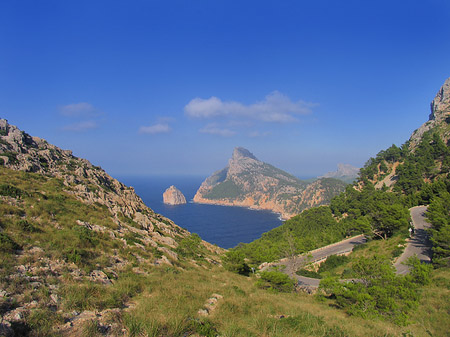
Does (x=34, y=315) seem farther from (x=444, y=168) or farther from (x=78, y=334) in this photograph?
(x=444, y=168)

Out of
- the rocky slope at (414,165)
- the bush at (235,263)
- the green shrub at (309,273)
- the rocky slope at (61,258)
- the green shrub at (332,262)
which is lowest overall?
the green shrub at (309,273)

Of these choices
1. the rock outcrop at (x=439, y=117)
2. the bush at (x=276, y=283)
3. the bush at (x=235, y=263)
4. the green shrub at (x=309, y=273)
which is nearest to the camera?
the bush at (x=276, y=283)

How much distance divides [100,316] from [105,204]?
934 inches

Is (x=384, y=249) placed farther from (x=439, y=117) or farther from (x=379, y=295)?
(x=439, y=117)

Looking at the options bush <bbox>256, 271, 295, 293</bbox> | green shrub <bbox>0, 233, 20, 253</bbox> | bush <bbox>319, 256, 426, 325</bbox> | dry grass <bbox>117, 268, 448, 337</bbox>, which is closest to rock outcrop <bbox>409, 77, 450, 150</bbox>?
bush <bbox>319, 256, 426, 325</bbox>

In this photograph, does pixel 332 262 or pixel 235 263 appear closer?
pixel 235 263

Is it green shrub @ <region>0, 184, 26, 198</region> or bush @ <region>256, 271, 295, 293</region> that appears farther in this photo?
bush @ <region>256, 271, 295, 293</region>

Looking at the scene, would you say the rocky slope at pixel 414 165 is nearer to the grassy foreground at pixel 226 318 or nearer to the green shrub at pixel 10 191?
the grassy foreground at pixel 226 318

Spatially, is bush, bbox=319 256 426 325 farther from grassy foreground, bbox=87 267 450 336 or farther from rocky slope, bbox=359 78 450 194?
rocky slope, bbox=359 78 450 194

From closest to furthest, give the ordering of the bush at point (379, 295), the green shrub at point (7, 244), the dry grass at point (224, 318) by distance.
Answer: the dry grass at point (224, 318) → the green shrub at point (7, 244) → the bush at point (379, 295)

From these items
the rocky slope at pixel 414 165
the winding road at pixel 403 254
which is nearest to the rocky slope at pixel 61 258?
the winding road at pixel 403 254

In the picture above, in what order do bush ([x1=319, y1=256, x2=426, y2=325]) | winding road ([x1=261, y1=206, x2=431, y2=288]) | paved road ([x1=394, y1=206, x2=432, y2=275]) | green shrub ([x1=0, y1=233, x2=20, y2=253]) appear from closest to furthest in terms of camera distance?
green shrub ([x1=0, y1=233, x2=20, y2=253]), bush ([x1=319, y1=256, x2=426, y2=325]), paved road ([x1=394, y1=206, x2=432, y2=275]), winding road ([x1=261, y1=206, x2=431, y2=288])

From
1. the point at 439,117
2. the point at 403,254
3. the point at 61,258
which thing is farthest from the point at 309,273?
the point at 439,117

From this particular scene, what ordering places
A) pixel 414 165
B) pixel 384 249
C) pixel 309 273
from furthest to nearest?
pixel 414 165
pixel 384 249
pixel 309 273
